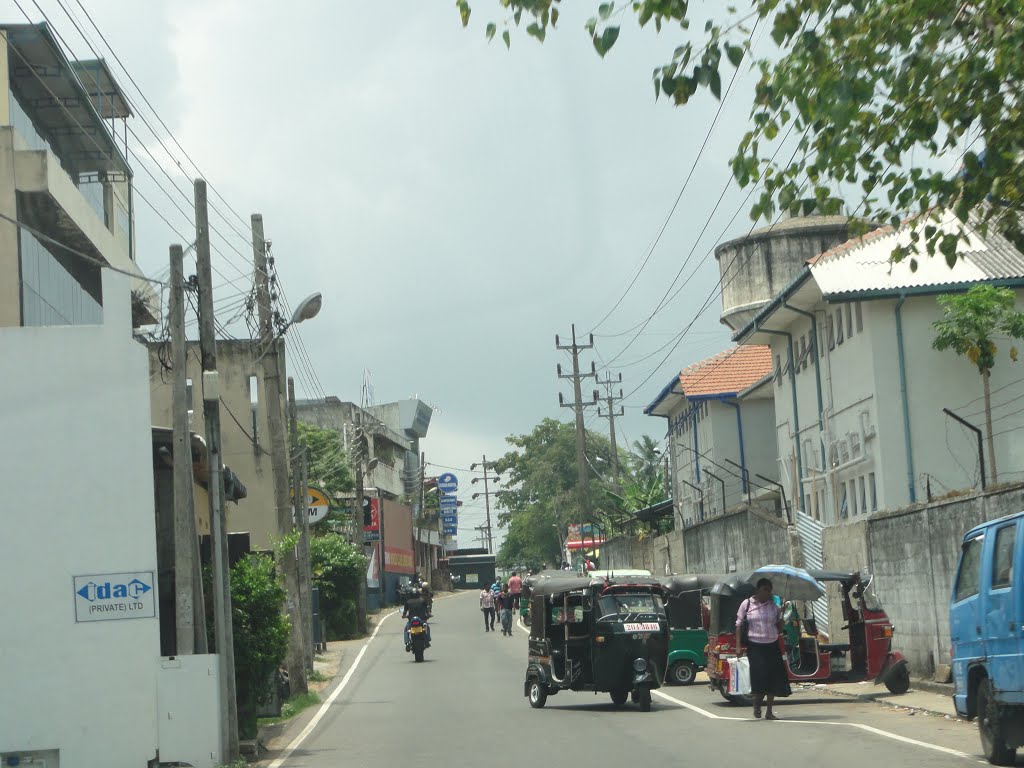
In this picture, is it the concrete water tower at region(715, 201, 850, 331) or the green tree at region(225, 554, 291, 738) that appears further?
the concrete water tower at region(715, 201, 850, 331)

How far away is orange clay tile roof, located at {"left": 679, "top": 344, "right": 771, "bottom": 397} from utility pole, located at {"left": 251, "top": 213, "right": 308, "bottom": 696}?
1103 inches

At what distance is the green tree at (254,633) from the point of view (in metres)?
17.9

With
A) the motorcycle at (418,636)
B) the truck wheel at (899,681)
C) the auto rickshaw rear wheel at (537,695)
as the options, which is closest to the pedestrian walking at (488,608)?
the motorcycle at (418,636)

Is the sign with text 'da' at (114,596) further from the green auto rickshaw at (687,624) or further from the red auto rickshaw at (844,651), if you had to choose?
the green auto rickshaw at (687,624)

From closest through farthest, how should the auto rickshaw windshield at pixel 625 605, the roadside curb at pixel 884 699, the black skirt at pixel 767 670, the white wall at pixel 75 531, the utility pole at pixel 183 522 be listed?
the white wall at pixel 75 531
the utility pole at pixel 183 522
the black skirt at pixel 767 670
the roadside curb at pixel 884 699
the auto rickshaw windshield at pixel 625 605

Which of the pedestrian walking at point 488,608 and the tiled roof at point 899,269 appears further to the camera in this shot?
the pedestrian walking at point 488,608

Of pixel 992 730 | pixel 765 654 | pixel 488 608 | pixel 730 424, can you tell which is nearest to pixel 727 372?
pixel 730 424

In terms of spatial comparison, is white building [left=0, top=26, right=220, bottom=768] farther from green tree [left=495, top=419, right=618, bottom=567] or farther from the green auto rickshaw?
green tree [left=495, top=419, right=618, bottom=567]

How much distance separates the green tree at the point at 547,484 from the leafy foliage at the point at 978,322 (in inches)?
2618

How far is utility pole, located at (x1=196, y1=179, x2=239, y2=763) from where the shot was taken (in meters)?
16.0

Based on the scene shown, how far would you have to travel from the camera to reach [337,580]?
45250 millimetres

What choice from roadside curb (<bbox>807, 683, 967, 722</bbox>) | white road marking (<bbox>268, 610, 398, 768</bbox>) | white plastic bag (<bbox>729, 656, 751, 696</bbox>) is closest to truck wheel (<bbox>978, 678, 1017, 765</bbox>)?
roadside curb (<bbox>807, 683, 967, 722</bbox>)

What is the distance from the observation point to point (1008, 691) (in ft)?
37.5

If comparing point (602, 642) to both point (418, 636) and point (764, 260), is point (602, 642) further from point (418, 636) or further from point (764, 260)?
point (764, 260)
